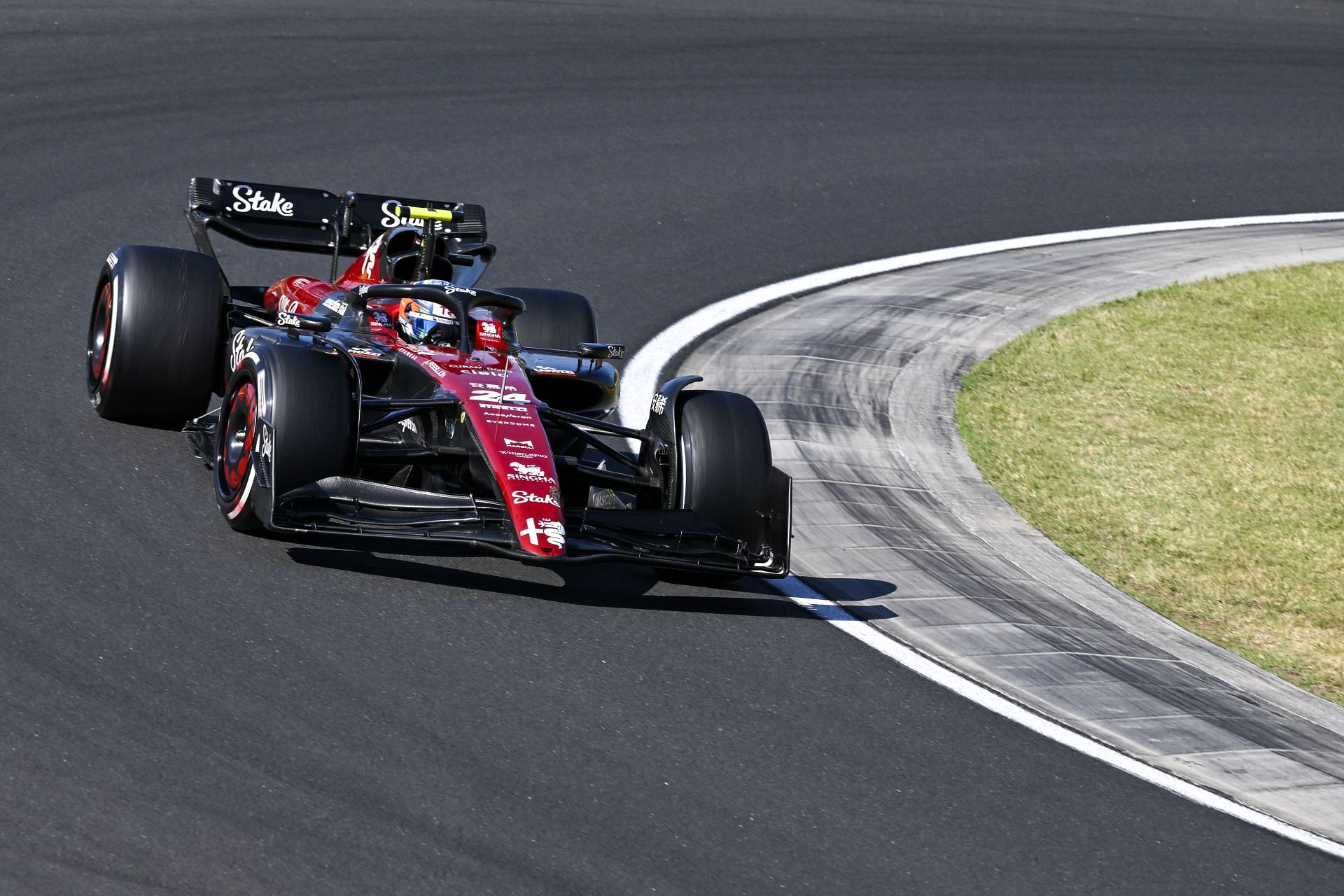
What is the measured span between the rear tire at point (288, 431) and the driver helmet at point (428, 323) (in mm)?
868

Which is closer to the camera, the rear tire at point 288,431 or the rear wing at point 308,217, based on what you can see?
the rear tire at point 288,431

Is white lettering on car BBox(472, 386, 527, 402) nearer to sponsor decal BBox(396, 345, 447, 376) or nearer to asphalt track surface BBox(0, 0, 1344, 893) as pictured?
sponsor decal BBox(396, 345, 447, 376)

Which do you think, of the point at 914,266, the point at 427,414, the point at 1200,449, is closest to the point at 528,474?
the point at 427,414

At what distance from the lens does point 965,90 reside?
17.0m

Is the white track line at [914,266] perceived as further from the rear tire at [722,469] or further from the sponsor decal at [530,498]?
the sponsor decal at [530,498]

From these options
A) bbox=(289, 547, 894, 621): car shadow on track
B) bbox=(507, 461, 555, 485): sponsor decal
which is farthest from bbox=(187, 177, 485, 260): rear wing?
bbox=(507, 461, 555, 485): sponsor decal

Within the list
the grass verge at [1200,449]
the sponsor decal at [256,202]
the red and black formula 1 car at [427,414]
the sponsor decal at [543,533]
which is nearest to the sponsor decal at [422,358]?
the red and black formula 1 car at [427,414]

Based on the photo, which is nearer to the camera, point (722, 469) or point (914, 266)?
point (722, 469)

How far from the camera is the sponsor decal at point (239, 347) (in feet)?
25.6

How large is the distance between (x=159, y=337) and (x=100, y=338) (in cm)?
70

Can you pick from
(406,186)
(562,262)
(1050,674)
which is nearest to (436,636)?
(1050,674)

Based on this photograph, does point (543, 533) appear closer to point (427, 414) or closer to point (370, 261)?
point (427, 414)

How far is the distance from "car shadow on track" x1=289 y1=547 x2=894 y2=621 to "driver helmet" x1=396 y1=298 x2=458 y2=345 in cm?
118

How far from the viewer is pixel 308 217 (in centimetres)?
987
